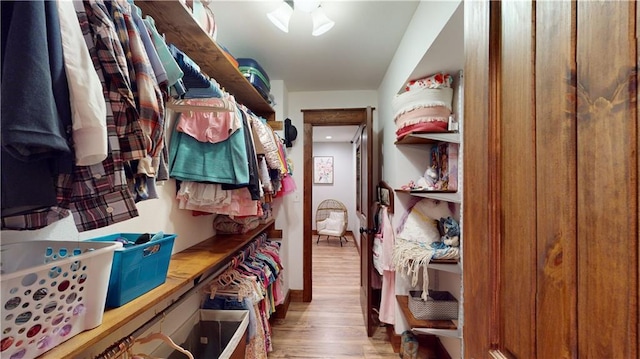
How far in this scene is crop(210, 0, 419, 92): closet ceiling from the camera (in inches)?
58.1

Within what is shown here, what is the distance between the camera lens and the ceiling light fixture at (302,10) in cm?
138

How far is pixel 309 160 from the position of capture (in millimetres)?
2758

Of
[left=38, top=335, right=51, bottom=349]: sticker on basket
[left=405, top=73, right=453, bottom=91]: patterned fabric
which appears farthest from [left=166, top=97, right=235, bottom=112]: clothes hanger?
[left=405, top=73, right=453, bottom=91]: patterned fabric

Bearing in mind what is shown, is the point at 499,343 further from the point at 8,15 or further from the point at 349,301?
the point at 349,301

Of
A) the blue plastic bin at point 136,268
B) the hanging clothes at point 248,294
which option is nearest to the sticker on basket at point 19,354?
the blue plastic bin at point 136,268

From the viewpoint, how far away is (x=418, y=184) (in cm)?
178

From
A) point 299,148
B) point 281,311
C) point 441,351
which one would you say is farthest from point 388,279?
point 299,148

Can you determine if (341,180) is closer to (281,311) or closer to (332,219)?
(332,219)

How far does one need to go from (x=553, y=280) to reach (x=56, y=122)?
0.84 metres

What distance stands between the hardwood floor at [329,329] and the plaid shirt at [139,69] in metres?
2.00

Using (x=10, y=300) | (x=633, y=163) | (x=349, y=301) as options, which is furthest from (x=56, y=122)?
(x=349, y=301)

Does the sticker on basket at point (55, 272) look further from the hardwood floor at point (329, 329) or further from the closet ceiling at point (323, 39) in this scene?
the hardwood floor at point (329, 329)

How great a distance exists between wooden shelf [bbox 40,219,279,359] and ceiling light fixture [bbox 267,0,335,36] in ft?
4.51

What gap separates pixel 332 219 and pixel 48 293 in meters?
4.98
